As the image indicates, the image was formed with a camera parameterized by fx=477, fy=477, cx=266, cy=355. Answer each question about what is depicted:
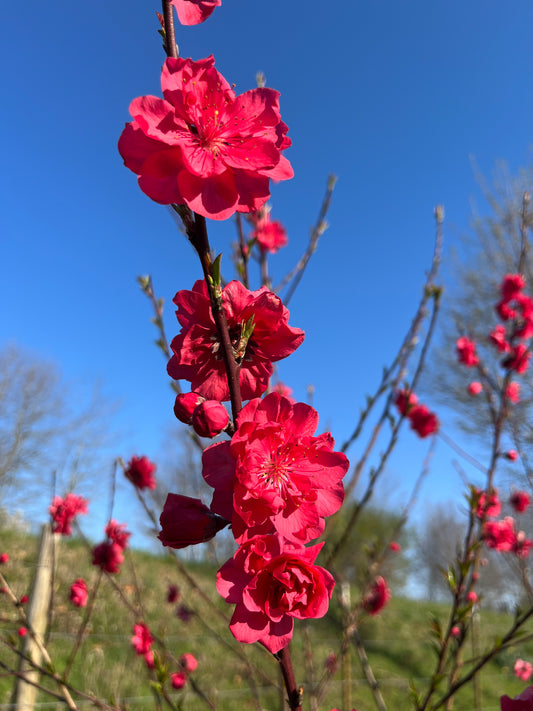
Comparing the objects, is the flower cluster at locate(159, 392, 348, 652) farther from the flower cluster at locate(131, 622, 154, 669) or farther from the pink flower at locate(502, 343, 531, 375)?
the pink flower at locate(502, 343, 531, 375)

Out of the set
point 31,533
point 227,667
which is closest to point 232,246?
point 227,667

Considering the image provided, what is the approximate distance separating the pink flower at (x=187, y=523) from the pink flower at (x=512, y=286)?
2835 mm

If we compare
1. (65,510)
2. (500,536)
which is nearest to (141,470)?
(65,510)

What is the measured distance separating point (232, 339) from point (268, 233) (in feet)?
4.79

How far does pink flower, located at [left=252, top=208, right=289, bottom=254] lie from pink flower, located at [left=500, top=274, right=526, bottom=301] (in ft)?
4.75

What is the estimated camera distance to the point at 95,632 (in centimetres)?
607

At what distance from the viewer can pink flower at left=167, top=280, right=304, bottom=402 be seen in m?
0.71

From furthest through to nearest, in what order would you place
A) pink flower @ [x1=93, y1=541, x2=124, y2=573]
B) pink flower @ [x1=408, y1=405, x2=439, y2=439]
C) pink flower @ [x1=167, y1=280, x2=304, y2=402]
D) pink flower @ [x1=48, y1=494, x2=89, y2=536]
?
pink flower @ [x1=408, y1=405, x2=439, y2=439]
pink flower @ [x1=48, y1=494, x2=89, y2=536]
pink flower @ [x1=93, y1=541, x2=124, y2=573]
pink flower @ [x1=167, y1=280, x2=304, y2=402]

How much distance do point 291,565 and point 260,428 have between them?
180mm

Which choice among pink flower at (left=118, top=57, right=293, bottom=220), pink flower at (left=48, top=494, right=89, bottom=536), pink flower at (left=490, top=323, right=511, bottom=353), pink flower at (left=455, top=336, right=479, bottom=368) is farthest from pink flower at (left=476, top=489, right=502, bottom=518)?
pink flower at (left=48, top=494, right=89, bottom=536)

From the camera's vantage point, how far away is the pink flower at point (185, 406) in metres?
0.69

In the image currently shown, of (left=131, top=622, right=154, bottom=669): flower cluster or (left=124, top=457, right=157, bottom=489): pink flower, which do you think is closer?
(left=124, top=457, right=157, bottom=489): pink flower

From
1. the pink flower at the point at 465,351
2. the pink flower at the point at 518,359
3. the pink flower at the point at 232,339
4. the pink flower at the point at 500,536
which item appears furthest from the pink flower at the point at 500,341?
the pink flower at the point at 232,339

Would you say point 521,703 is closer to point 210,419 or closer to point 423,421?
point 210,419
